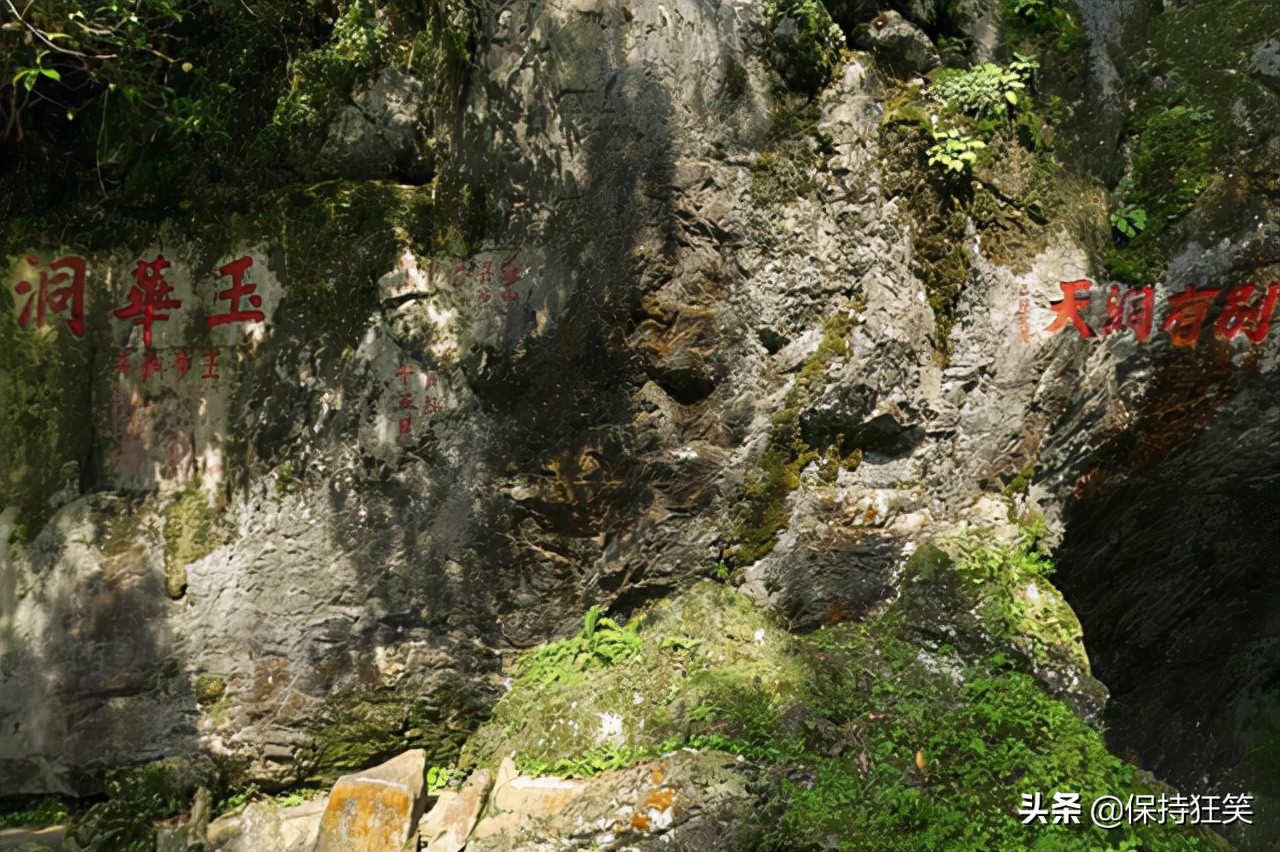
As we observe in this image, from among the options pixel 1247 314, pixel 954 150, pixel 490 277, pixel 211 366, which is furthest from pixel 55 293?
pixel 1247 314

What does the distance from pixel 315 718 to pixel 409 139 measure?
3.67 meters

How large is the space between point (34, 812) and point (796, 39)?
260 inches

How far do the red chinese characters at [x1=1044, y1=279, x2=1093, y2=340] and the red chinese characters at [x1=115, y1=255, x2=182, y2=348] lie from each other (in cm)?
554

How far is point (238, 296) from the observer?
7000 millimetres

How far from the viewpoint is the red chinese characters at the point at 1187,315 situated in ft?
20.1

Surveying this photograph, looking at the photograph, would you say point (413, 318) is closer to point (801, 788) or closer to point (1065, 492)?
point (801, 788)

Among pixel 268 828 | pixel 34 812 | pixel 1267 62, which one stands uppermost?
pixel 1267 62

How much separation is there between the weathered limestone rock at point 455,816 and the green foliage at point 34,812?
8.04 ft

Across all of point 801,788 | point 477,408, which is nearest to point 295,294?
point 477,408

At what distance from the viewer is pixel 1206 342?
6.11 m

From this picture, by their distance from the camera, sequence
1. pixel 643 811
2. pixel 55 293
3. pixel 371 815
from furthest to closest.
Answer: pixel 55 293, pixel 371 815, pixel 643 811

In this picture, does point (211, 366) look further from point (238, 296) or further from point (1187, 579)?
point (1187, 579)

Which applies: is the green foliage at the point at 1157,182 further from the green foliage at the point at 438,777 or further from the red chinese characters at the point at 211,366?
the red chinese characters at the point at 211,366

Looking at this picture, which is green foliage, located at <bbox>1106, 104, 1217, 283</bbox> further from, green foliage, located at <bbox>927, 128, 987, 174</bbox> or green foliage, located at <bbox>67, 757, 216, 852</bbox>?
green foliage, located at <bbox>67, 757, 216, 852</bbox>
